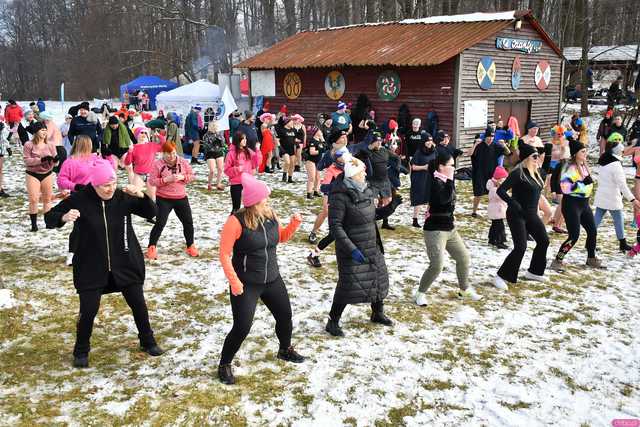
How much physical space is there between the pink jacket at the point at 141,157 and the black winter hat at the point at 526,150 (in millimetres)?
5713

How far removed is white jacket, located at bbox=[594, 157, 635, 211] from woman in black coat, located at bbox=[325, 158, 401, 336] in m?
4.61

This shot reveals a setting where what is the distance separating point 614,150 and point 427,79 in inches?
389

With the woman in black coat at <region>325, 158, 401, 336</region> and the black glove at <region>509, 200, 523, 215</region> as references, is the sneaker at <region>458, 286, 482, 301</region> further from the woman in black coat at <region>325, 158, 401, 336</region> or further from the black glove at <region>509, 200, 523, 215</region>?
the woman in black coat at <region>325, 158, 401, 336</region>

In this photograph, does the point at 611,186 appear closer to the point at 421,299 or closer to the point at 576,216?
the point at 576,216

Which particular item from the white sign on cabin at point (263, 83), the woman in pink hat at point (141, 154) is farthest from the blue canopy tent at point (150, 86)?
the woman in pink hat at point (141, 154)

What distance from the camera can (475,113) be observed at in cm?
1728

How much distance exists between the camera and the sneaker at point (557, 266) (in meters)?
7.84

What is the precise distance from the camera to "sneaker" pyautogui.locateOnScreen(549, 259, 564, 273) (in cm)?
784

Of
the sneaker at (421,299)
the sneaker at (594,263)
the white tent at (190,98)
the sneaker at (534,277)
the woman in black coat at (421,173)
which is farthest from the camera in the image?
the white tent at (190,98)

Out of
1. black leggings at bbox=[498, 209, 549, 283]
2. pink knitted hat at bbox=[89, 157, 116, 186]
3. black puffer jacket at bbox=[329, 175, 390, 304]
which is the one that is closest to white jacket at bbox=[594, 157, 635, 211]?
black leggings at bbox=[498, 209, 549, 283]

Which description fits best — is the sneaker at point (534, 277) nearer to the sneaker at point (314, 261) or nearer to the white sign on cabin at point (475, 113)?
the sneaker at point (314, 261)

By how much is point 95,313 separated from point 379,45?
16.2 meters

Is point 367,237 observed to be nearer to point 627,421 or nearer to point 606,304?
point 627,421

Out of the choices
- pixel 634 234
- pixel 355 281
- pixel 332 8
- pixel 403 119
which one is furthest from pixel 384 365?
pixel 332 8
